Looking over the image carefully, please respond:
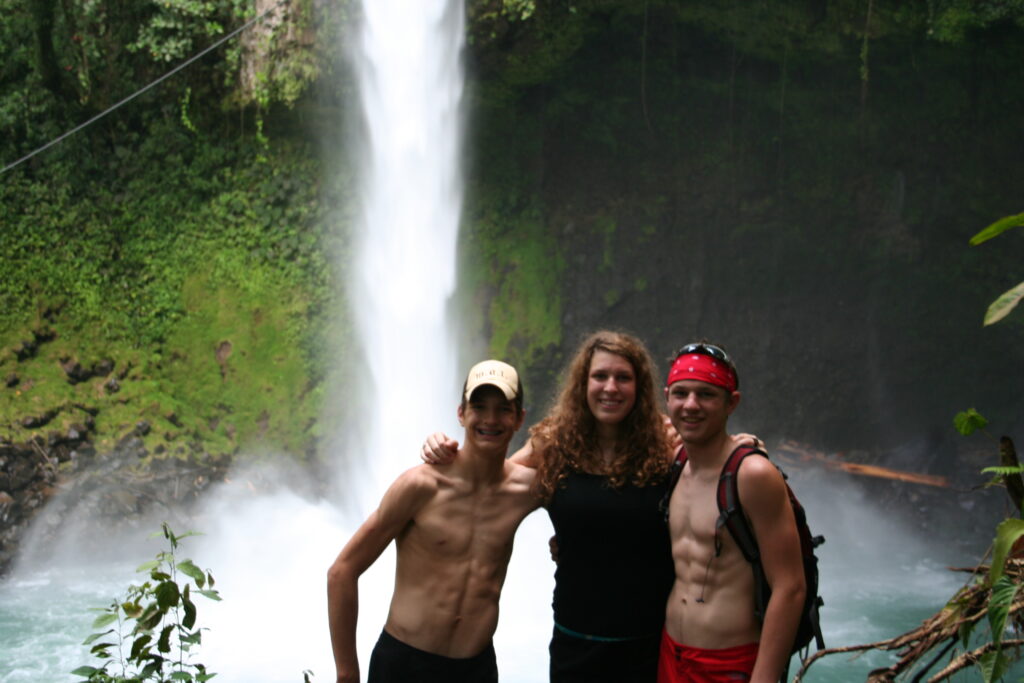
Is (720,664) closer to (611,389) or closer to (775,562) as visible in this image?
(775,562)

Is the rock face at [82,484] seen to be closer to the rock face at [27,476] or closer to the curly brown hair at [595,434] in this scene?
the rock face at [27,476]

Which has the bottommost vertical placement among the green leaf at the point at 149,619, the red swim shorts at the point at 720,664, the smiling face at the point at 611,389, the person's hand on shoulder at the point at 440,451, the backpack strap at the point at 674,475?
the red swim shorts at the point at 720,664

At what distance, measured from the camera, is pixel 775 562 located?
8.10 feet

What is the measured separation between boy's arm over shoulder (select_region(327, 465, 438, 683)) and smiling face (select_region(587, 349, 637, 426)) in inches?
22.0

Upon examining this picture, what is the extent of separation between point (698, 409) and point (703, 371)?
0.11 metres

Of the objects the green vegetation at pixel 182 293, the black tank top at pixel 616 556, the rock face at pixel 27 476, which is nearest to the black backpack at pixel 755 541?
the black tank top at pixel 616 556

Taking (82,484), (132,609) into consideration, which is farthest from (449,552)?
(82,484)

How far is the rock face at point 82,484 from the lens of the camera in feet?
29.1

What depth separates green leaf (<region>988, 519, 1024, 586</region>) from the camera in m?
2.38

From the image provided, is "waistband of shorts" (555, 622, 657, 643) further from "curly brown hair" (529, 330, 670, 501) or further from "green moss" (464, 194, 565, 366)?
"green moss" (464, 194, 565, 366)

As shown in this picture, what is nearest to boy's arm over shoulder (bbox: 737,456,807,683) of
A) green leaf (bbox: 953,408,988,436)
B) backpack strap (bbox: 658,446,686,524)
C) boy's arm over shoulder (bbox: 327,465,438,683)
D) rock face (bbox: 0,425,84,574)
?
backpack strap (bbox: 658,446,686,524)

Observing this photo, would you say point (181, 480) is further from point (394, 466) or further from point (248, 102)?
point (248, 102)

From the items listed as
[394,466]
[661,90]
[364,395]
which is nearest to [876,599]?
[394,466]

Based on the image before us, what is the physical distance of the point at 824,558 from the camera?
10234 mm
